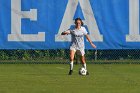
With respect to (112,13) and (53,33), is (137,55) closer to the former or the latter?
(112,13)

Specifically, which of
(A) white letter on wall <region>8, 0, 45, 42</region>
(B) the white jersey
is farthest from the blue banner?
(B) the white jersey

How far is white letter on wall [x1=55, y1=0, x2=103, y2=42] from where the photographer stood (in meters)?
27.3

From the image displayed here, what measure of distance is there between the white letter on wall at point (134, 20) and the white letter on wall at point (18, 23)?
4.21m

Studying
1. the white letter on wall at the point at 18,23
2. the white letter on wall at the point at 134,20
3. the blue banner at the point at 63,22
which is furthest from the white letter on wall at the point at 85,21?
the white letter on wall at the point at 134,20

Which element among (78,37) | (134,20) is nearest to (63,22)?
(134,20)

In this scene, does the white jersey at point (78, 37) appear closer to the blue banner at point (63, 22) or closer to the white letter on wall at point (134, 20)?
the blue banner at point (63, 22)

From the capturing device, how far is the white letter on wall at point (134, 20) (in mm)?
27422

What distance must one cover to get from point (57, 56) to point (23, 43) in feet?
7.02

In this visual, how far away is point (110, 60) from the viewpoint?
2869 cm

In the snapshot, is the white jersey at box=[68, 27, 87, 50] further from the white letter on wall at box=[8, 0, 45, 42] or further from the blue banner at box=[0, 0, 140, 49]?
the white letter on wall at box=[8, 0, 45, 42]

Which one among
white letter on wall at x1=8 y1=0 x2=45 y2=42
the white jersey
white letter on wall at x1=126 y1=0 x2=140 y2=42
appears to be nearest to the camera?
the white jersey

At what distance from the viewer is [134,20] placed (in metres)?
27.5
